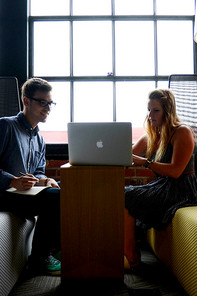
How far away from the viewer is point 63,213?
1.63 meters

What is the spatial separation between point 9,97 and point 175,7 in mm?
1661

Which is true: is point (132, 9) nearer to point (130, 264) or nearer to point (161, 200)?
point (161, 200)

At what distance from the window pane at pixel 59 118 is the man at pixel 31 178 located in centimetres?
64

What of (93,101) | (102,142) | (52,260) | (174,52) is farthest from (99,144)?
(174,52)

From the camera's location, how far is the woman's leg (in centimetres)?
189

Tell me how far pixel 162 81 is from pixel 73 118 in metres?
0.84

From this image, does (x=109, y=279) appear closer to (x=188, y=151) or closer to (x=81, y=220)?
(x=81, y=220)

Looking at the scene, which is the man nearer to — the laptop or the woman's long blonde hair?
the laptop

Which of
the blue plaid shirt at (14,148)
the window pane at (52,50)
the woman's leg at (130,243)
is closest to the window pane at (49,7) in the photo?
the window pane at (52,50)

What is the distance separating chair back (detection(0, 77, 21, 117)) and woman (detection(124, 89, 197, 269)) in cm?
101

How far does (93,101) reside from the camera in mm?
2738

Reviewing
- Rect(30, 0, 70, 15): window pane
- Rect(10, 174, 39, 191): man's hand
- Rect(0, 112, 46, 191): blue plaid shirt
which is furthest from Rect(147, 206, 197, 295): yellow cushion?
Rect(30, 0, 70, 15): window pane

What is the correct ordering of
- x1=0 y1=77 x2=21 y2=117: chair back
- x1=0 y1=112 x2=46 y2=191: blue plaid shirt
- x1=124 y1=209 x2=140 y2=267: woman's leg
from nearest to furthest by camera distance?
x1=0 y1=112 x2=46 y2=191: blue plaid shirt
x1=124 y1=209 x2=140 y2=267: woman's leg
x1=0 y1=77 x2=21 y2=117: chair back

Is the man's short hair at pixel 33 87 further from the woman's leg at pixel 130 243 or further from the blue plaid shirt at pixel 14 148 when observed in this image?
the woman's leg at pixel 130 243
